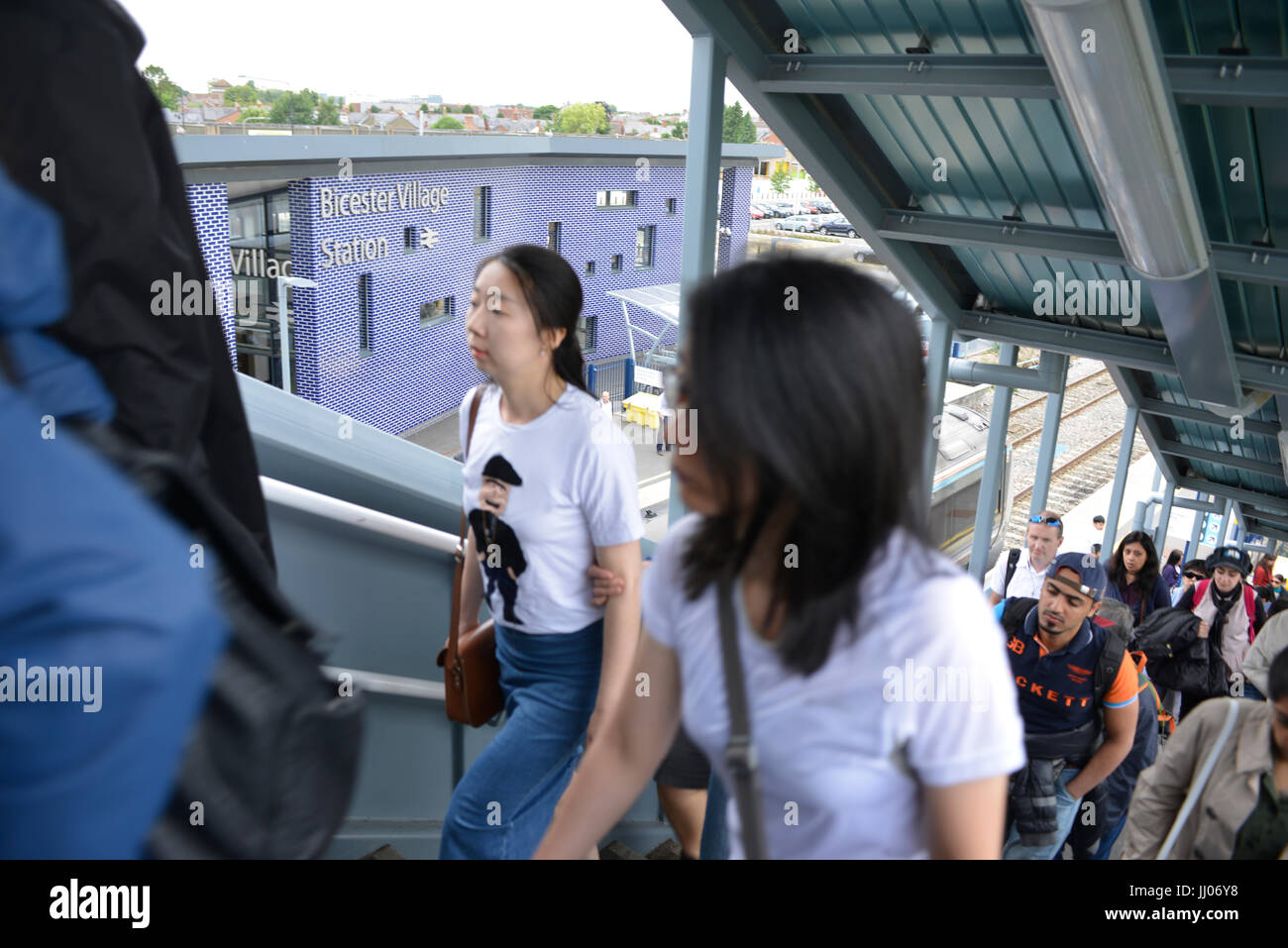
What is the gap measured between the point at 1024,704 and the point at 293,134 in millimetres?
11095

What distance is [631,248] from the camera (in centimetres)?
2206

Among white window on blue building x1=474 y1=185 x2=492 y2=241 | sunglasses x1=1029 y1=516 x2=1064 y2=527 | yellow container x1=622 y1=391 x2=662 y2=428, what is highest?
white window on blue building x1=474 y1=185 x2=492 y2=241

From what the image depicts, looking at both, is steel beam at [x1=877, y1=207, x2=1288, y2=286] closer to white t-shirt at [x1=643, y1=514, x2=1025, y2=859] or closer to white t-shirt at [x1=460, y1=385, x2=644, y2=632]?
white t-shirt at [x1=460, y1=385, x2=644, y2=632]

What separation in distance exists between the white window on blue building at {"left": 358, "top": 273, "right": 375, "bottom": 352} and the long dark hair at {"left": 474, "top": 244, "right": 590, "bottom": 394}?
46.3 feet

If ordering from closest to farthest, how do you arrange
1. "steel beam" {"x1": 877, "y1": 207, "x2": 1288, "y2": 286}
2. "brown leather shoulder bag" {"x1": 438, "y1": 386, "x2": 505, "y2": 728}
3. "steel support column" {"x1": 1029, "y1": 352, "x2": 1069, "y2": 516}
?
"brown leather shoulder bag" {"x1": 438, "y1": 386, "x2": 505, "y2": 728}
"steel beam" {"x1": 877, "y1": 207, "x2": 1288, "y2": 286}
"steel support column" {"x1": 1029, "y1": 352, "x2": 1069, "y2": 516}

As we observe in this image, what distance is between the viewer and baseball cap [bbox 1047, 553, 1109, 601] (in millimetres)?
3239

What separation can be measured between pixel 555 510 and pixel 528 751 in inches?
19.1

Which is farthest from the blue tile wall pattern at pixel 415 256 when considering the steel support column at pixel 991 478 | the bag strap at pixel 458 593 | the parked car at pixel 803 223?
the bag strap at pixel 458 593

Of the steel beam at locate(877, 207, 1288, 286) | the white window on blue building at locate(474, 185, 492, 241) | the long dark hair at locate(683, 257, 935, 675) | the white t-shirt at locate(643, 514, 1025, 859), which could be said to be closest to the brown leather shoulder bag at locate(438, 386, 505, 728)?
the white t-shirt at locate(643, 514, 1025, 859)

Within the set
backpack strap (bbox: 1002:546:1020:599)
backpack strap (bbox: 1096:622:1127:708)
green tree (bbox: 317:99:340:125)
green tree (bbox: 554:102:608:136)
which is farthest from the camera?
green tree (bbox: 554:102:608:136)

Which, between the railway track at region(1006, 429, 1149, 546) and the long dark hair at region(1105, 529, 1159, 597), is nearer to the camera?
the long dark hair at region(1105, 529, 1159, 597)

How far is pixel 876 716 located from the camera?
0.96m

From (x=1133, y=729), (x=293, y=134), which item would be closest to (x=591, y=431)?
(x=1133, y=729)

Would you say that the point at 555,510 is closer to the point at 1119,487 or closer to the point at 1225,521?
the point at 1119,487
